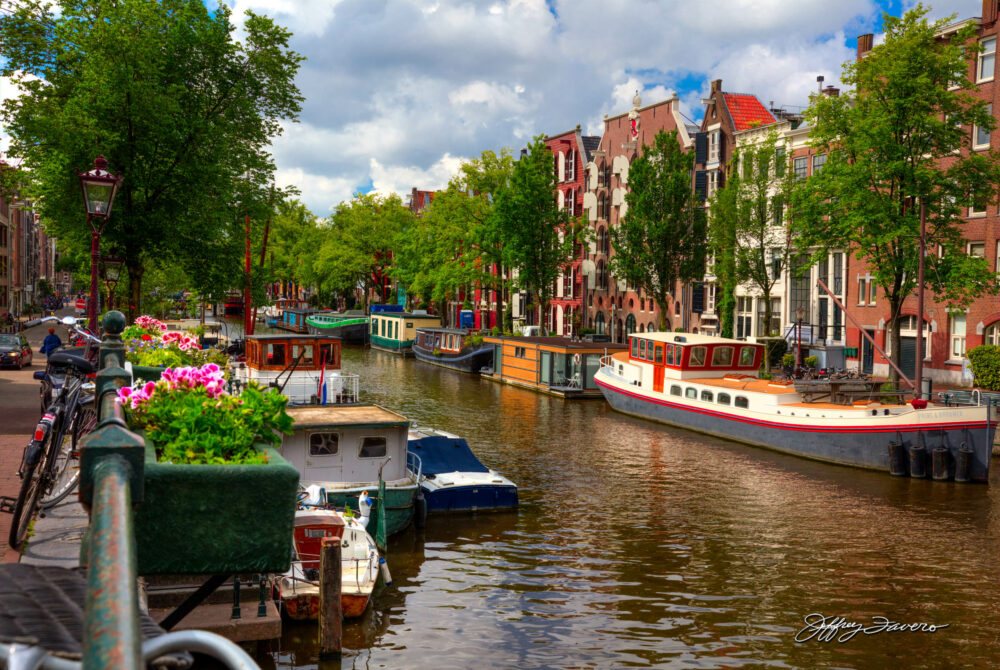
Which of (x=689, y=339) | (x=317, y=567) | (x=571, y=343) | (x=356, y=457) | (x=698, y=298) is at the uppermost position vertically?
(x=698, y=298)

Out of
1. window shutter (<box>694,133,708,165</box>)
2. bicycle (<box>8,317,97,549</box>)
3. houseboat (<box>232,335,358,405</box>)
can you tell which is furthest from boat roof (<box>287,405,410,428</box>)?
window shutter (<box>694,133,708,165</box>)

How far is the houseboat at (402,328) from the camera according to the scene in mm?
75438

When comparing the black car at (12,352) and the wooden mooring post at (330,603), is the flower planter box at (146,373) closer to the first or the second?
the wooden mooring post at (330,603)

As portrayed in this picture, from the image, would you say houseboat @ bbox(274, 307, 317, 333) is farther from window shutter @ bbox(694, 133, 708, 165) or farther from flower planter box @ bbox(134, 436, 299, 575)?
flower planter box @ bbox(134, 436, 299, 575)

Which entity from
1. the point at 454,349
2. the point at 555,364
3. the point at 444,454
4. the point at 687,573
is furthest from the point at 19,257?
the point at 687,573

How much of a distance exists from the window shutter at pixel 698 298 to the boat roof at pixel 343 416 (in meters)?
41.6

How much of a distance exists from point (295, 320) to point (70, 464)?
94.2m

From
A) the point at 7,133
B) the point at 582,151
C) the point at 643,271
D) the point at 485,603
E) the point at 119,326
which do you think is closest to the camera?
the point at 119,326

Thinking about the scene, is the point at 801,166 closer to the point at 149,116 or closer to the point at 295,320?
the point at 149,116

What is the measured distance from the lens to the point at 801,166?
52.8 metres

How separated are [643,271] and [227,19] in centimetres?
3180

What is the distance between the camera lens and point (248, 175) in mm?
36531

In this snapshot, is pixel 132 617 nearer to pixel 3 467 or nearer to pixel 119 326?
pixel 119 326

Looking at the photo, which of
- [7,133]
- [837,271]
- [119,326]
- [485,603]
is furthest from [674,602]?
[837,271]
